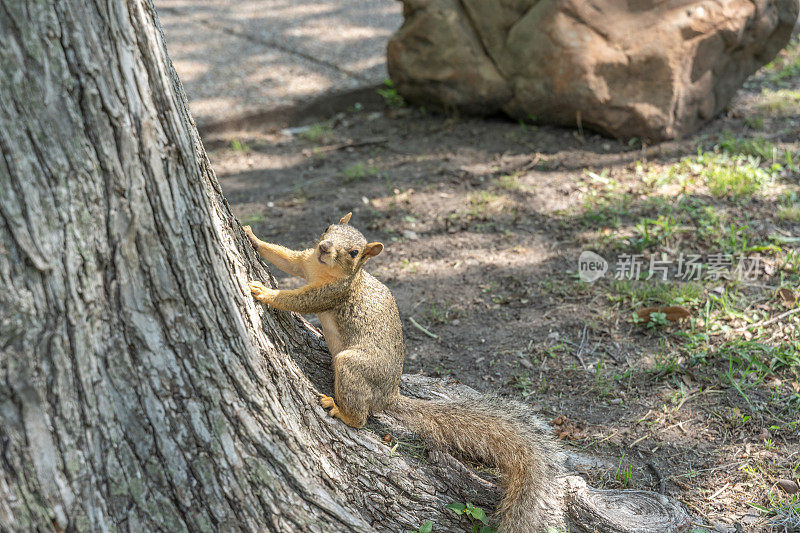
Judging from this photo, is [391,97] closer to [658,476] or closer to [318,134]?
[318,134]

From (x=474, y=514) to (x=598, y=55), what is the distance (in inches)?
147

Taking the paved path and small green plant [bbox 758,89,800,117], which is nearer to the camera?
small green plant [bbox 758,89,800,117]

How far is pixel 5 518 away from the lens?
1.45m

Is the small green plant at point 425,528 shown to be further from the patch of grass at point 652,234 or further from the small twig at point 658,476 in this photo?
the patch of grass at point 652,234

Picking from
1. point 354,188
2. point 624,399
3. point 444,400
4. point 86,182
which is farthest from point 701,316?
point 86,182

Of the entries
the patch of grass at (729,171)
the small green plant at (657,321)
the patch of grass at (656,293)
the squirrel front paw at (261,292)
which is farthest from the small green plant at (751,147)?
the squirrel front paw at (261,292)

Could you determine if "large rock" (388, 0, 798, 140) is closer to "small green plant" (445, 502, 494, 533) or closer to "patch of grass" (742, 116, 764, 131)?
"patch of grass" (742, 116, 764, 131)

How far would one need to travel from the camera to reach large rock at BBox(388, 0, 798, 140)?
16.0ft

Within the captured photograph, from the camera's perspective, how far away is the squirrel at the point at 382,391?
211cm

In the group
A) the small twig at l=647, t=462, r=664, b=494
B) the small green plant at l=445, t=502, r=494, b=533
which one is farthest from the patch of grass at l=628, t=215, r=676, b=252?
the small green plant at l=445, t=502, r=494, b=533

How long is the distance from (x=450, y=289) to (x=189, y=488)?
7.40 ft

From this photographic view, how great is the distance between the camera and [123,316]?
5.08ft

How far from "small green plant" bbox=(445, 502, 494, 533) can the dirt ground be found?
0.59m

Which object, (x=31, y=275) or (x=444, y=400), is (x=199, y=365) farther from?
(x=444, y=400)
